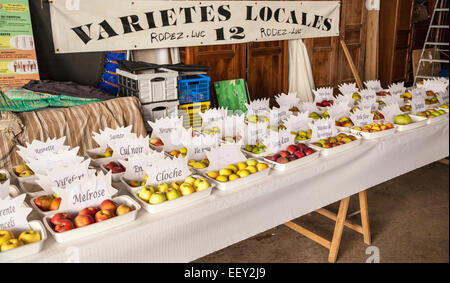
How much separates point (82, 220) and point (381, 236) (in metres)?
2.15

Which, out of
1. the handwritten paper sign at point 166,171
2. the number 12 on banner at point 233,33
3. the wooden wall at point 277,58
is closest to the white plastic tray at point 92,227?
the handwritten paper sign at point 166,171

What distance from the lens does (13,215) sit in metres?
1.20

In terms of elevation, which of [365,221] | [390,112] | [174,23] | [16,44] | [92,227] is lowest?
[365,221]

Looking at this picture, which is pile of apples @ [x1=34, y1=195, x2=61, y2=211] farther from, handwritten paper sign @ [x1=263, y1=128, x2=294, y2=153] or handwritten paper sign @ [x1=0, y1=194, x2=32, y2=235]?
handwritten paper sign @ [x1=263, y1=128, x2=294, y2=153]

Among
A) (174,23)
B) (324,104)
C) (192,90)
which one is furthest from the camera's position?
(174,23)

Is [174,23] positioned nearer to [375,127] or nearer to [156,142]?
[156,142]

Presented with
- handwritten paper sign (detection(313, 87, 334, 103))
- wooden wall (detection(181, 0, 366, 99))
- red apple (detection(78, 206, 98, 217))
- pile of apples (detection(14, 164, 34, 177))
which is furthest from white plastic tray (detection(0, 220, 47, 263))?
wooden wall (detection(181, 0, 366, 99))

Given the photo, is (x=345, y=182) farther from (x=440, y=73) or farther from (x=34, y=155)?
(x=440, y=73)

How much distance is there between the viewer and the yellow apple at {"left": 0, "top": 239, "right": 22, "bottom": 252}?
1109 mm

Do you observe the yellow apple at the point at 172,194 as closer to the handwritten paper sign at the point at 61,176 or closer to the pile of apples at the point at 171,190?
the pile of apples at the point at 171,190

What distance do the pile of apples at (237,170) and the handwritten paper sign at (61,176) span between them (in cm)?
49

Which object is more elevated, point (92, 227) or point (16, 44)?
point (16, 44)

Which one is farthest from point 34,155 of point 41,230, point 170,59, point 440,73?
point 440,73

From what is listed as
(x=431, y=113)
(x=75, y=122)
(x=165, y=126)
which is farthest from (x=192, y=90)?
(x=431, y=113)
